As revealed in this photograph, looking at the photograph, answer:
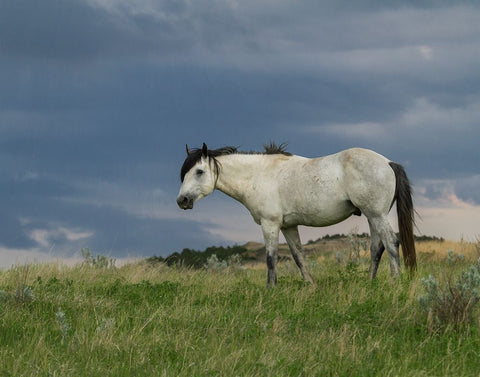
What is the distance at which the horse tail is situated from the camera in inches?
443

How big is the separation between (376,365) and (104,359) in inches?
125

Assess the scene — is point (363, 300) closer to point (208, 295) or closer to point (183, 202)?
point (208, 295)

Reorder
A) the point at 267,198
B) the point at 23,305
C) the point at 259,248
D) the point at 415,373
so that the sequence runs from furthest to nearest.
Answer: the point at 259,248 < the point at 267,198 < the point at 23,305 < the point at 415,373

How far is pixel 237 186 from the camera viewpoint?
1202 centimetres

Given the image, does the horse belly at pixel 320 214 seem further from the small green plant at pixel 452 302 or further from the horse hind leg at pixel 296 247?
the small green plant at pixel 452 302

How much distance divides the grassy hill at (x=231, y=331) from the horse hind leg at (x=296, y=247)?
1.15 ft

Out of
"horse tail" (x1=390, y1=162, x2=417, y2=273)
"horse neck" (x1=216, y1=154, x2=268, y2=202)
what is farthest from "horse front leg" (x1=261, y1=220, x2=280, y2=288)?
"horse tail" (x1=390, y1=162, x2=417, y2=273)

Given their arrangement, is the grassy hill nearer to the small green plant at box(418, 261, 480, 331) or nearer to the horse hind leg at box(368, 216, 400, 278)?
the small green plant at box(418, 261, 480, 331)

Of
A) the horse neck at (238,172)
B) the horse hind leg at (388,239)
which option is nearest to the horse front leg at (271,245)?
the horse neck at (238,172)

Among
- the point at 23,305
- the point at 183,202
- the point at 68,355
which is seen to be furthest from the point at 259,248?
the point at 68,355

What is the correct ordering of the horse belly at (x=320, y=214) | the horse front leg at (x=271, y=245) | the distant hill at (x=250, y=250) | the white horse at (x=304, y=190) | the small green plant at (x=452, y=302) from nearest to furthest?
the small green plant at (x=452, y=302), the white horse at (x=304, y=190), the horse belly at (x=320, y=214), the horse front leg at (x=271, y=245), the distant hill at (x=250, y=250)

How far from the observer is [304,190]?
11.2m

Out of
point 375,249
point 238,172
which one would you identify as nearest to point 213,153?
point 238,172

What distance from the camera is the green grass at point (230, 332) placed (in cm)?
657
